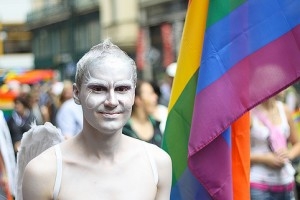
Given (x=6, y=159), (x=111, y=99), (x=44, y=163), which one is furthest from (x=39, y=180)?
(x=6, y=159)

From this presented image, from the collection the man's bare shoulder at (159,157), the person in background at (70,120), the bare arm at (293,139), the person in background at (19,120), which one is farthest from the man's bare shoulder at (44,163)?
the person in background at (19,120)

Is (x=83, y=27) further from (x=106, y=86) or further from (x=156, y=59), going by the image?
(x=106, y=86)

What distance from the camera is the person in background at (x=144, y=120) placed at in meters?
5.85

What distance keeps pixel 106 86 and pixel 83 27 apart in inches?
1561

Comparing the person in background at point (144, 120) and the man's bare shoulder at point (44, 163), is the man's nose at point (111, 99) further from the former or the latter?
the person in background at point (144, 120)

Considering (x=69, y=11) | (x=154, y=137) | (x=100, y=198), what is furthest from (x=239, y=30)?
(x=69, y=11)

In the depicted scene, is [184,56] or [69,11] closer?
[184,56]

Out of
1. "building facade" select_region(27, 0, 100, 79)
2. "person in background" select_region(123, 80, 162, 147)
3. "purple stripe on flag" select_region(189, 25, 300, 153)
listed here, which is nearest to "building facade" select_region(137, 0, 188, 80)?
"building facade" select_region(27, 0, 100, 79)

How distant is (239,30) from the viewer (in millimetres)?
3680

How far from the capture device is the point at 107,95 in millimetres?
2637

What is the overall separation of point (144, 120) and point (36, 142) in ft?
9.50

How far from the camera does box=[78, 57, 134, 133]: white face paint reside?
2.62 metres

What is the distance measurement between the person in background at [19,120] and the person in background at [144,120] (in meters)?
2.85

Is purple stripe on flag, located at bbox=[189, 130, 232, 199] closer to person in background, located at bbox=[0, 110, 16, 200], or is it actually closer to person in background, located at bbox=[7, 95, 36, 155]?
person in background, located at bbox=[0, 110, 16, 200]
